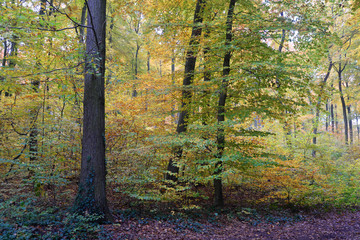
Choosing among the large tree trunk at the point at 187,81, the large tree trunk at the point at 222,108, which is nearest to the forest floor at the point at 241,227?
the large tree trunk at the point at 222,108

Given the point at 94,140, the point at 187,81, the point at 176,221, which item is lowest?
the point at 176,221

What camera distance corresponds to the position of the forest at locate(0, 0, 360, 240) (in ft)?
16.3

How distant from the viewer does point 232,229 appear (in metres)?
6.26

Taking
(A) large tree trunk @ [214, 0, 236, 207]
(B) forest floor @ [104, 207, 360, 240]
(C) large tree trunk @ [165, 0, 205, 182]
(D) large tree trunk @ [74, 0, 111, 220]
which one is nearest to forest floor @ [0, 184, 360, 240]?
(B) forest floor @ [104, 207, 360, 240]

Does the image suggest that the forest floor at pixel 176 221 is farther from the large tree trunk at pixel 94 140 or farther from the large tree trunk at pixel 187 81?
the large tree trunk at pixel 187 81

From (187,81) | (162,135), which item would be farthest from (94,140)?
(187,81)

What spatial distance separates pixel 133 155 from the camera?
23.2 ft

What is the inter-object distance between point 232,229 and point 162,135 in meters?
3.69

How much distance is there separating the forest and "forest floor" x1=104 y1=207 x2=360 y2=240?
0.04 meters

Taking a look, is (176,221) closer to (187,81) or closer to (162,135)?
(162,135)

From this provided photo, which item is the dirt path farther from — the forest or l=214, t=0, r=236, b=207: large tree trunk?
l=214, t=0, r=236, b=207: large tree trunk

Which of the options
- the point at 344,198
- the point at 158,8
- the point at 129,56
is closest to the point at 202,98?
the point at 158,8

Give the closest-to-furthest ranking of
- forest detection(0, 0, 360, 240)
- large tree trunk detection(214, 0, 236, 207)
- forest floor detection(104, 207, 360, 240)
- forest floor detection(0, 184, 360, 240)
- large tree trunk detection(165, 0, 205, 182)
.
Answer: forest floor detection(0, 184, 360, 240), forest detection(0, 0, 360, 240), forest floor detection(104, 207, 360, 240), large tree trunk detection(214, 0, 236, 207), large tree trunk detection(165, 0, 205, 182)

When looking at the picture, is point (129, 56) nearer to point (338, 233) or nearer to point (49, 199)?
point (49, 199)
